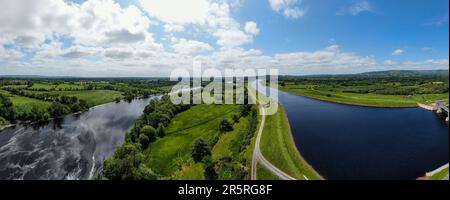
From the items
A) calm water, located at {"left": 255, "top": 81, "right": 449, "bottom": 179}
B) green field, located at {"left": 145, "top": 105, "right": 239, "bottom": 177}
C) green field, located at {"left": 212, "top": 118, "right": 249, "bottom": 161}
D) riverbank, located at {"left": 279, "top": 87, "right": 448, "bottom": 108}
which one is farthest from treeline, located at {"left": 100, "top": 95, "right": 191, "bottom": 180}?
riverbank, located at {"left": 279, "top": 87, "right": 448, "bottom": 108}

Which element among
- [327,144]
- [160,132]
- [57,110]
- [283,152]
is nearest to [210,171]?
[283,152]

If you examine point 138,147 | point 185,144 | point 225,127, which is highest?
point 225,127

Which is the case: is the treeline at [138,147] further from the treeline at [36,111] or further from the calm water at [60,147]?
the treeline at [36,111]

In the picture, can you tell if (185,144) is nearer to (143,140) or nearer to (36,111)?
(143,140)

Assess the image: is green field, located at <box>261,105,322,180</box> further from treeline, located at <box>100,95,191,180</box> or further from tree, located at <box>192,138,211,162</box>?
treeline, located at <box>100,95,191,180</box>

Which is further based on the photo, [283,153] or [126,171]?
[283,153]
